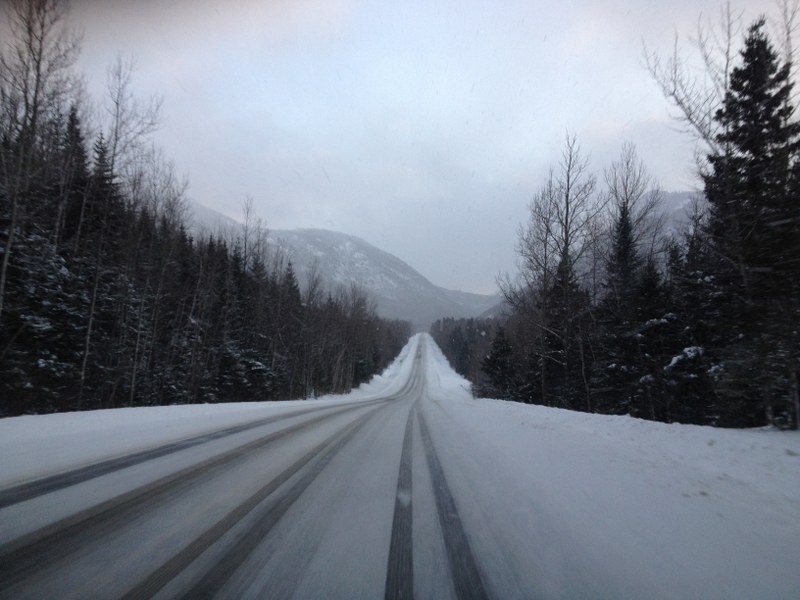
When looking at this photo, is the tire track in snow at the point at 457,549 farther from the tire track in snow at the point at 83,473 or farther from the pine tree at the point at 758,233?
the pine tree at the point at 758,233

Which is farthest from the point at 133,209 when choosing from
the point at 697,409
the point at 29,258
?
the point at 697,409

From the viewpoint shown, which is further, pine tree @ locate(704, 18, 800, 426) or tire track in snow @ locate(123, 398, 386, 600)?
pine tree @ locate(704, 18, 800, 426)

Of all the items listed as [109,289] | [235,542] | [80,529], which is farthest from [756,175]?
[109,289]

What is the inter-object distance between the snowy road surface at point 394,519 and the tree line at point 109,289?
10222 millimetres

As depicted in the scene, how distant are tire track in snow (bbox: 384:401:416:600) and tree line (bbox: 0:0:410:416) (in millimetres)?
12535

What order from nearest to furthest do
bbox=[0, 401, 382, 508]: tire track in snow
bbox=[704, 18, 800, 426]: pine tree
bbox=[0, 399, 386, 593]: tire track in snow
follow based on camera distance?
bbox=[0, 399, 386, 593]: tire track in snow
bbox=[0, 401, 382, 508]: tire track in snow
bbox=[704, 18, 800, 426]: pine tree

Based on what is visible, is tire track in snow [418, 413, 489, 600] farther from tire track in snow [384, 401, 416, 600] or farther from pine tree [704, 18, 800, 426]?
pine tree [704, 18, 800, 426]

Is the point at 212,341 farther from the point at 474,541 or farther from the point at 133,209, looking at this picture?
the point at 474,541

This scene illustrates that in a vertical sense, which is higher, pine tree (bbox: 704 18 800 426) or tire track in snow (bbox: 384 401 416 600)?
pine tree (bbox: 704 18 800 426)

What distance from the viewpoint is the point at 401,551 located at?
2.43 m

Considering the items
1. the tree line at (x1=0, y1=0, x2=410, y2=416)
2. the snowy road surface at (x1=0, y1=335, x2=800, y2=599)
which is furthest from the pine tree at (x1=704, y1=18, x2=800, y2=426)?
the tree line at (x1=0, y1=0, x2=410, y2=416)

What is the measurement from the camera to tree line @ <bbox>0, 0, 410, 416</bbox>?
33.1ft

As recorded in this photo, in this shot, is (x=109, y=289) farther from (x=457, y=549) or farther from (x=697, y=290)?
(x=697, y=290)

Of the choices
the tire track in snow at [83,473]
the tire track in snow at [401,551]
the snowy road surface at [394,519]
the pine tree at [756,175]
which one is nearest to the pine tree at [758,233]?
the pine tree at [756,175]
